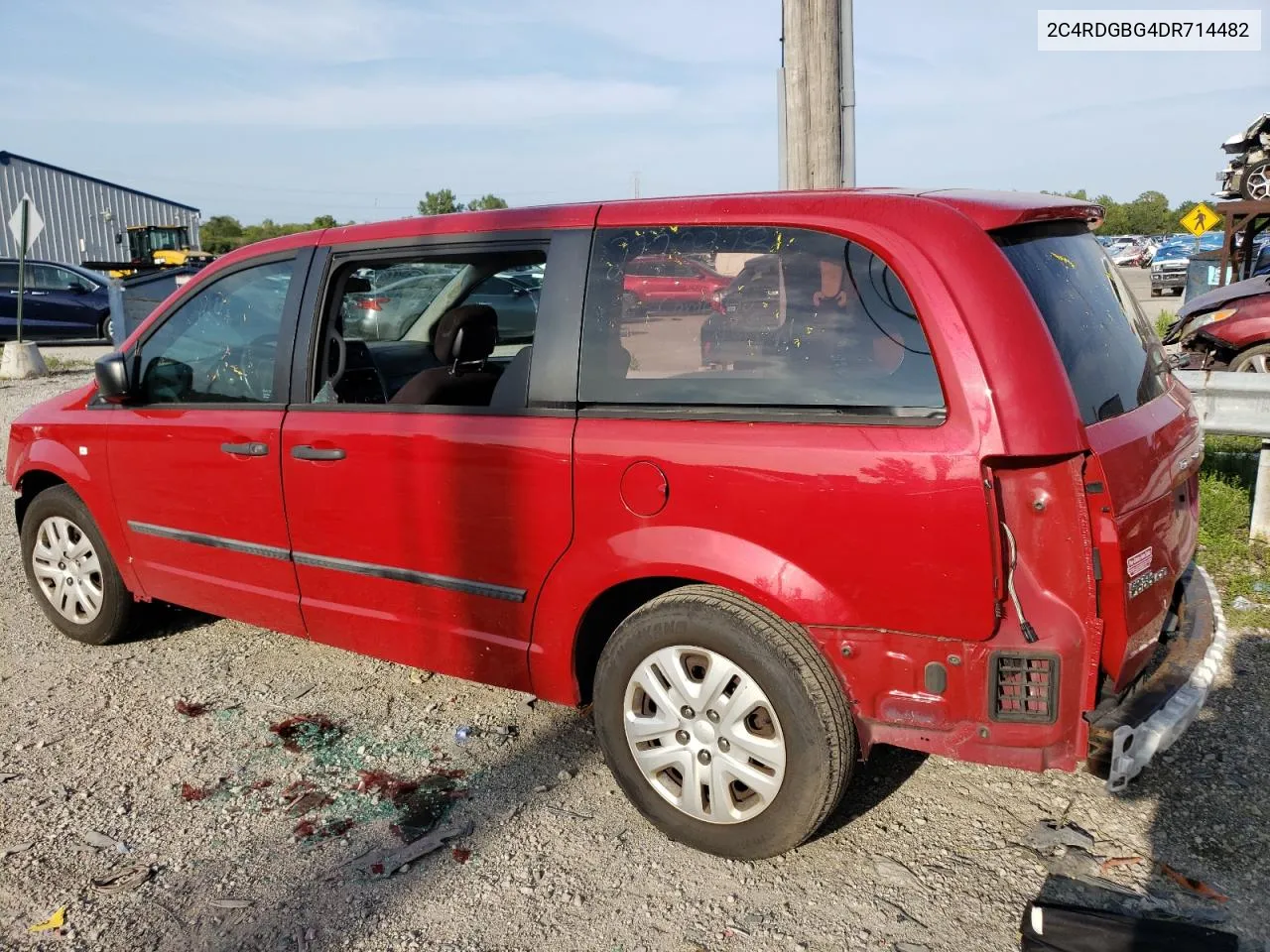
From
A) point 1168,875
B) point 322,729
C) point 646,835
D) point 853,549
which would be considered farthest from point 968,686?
point 322,729

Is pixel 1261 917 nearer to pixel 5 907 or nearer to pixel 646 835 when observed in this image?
pixel 646 835

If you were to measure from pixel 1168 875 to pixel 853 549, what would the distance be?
4.37 ft

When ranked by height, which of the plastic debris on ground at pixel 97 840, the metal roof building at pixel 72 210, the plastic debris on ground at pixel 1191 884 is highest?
the metal roof building at pixel 72 210

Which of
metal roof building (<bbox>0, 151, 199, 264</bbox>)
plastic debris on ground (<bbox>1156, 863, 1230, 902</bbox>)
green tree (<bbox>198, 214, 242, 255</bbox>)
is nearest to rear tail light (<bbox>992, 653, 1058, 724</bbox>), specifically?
plastic debris on ground (<bbox>1156, 863, 1230, 902</bbox>)

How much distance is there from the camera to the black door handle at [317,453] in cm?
377

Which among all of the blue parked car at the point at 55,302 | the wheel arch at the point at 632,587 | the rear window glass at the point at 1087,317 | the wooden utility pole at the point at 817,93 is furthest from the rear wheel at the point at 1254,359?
the blue parked car at the point at 55,302

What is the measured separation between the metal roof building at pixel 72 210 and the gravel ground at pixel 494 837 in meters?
43.1

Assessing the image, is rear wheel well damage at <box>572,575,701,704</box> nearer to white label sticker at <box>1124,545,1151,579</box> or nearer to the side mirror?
white label sticker at <box>1124,545,1151,579</box>

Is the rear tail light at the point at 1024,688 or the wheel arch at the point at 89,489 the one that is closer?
the rear tail light at the point at 1024,688

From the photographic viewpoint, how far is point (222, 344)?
172 inches

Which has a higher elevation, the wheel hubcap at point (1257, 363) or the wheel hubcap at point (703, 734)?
the wheel hubcap at point (1257, 363)

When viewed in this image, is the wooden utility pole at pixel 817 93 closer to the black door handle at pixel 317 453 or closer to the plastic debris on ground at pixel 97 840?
the black door handle at pixel 317 453

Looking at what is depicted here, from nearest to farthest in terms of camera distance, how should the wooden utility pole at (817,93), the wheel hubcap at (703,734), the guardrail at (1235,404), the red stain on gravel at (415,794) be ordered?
the wheel hubcap at (703,734)
the red stain on gravel at (415,794)
the guardrail at (1235,404)
the wooden utility pole at (817,93)

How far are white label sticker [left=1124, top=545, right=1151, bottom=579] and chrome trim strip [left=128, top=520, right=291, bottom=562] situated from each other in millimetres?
2886
